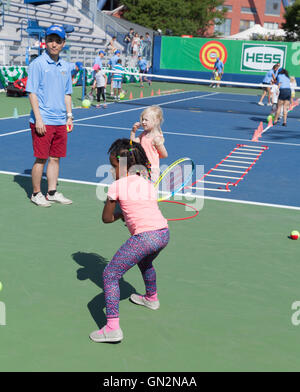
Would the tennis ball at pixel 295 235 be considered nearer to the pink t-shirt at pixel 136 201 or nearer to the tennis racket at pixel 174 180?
the tennis racket at pixel 174 180

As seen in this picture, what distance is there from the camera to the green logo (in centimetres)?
4072

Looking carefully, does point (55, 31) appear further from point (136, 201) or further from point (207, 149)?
point (207, 149)

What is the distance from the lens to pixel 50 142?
7.77 meters

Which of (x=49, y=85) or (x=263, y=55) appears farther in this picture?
(x=263, y=55)

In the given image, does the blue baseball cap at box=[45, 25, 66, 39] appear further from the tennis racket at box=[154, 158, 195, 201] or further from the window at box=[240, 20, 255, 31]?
the window at box=[240, 20, 255, 31]

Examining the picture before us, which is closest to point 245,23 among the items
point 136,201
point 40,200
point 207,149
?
point 207,149

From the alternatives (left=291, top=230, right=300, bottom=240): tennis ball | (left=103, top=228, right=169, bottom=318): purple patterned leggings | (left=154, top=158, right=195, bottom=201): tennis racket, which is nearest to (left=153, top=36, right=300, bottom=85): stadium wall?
(left=154, top=158, right=195, bottom=201): tennis racket

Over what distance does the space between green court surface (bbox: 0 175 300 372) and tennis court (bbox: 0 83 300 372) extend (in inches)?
0.4

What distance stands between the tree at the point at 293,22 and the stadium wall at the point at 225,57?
29.3 m

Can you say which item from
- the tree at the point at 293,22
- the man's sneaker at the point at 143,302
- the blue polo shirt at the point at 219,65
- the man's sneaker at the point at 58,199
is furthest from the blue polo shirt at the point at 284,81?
the tree at the point at 293,22

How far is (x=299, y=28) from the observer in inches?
2702

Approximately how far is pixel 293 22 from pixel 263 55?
3160 cm

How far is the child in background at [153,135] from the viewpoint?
6391mm
